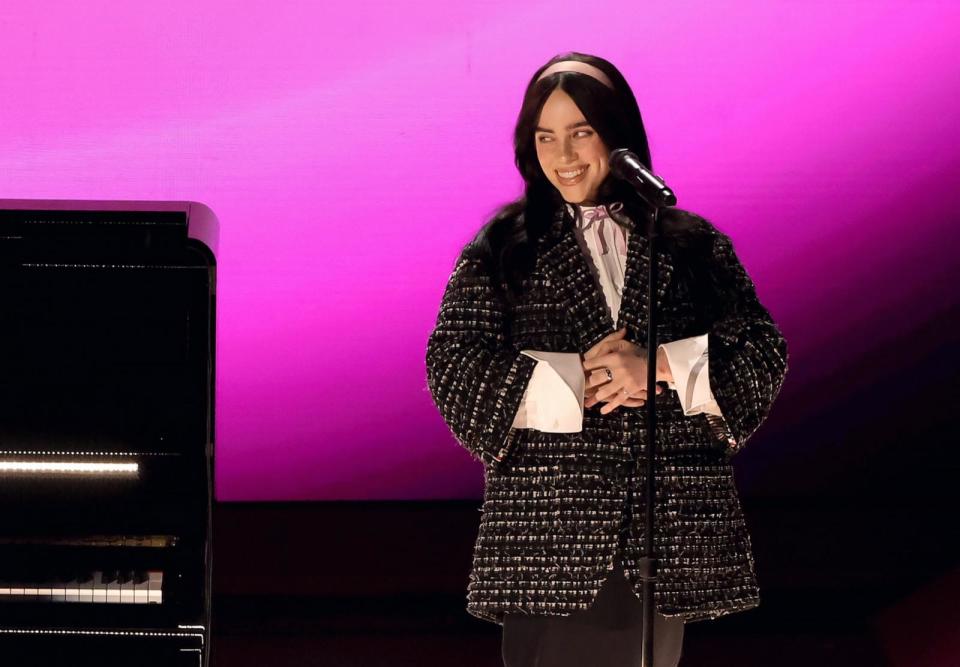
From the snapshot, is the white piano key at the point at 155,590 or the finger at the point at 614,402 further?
the white piano key at the point at 155,590

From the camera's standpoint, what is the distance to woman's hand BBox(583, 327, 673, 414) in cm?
206

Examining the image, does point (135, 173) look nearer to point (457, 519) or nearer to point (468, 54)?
point (468, 54)

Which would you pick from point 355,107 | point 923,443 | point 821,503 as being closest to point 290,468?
point 355,107

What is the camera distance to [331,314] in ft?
11.1

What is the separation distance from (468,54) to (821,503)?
1549mm

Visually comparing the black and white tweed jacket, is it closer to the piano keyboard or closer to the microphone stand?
the microphone stand

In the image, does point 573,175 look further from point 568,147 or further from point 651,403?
point 651,403

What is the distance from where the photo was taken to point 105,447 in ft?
7.92

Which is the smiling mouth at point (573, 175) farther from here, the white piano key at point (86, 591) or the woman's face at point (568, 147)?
the white piano key at point (86, 591)

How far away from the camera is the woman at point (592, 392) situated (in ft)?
6.85

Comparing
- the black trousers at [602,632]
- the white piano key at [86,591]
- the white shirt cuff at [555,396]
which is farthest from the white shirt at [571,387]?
the white piano key at [86,591]

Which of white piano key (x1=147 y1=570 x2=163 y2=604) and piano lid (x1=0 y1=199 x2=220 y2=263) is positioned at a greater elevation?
piano lid (x1=0 y1=199 x2=220 y2=263)

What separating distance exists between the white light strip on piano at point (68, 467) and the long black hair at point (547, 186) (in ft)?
2.48

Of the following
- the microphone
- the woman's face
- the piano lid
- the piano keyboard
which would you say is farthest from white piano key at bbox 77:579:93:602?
the microphone
